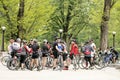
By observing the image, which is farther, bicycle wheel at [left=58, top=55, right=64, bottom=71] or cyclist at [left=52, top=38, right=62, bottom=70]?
cyclist at [left=52, top=38, right=62, bottom=70]

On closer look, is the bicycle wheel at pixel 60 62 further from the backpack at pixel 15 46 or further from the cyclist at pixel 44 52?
the backpack at pixel 15 46

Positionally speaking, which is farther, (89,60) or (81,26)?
(81,26)

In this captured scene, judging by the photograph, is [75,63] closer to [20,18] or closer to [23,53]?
[23,53]

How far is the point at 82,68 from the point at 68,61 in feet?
6.06

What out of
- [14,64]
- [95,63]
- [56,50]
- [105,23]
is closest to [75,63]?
[95,63]

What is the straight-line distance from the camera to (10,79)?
1777 cm

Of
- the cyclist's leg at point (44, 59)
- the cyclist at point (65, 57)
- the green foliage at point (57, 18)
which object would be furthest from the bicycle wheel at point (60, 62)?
the green foliage at point (57, 18)

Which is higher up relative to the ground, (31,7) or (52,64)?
(31,7)

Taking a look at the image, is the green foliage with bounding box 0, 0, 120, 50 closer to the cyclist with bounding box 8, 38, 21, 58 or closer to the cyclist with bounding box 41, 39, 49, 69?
the cyclist with bounding box 41, 39, 49, 69

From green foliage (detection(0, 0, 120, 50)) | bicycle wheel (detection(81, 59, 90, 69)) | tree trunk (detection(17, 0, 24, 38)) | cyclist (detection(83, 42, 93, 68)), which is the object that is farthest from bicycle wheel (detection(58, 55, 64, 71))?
tree trunk (detection(17, 0, 24, 38))

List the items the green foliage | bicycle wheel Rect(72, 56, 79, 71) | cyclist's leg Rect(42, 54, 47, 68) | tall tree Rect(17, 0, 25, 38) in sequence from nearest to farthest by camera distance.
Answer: cyclist's leg Rect(42, 54, 47, 68)
bicycle wheel Rect(72, 56, 79, 71)
tall tree Rect(17, 0, 25, 38)
the green foliage

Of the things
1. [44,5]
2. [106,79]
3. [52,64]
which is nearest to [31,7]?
[44,5]

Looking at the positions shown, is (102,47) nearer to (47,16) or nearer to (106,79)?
(47,16)

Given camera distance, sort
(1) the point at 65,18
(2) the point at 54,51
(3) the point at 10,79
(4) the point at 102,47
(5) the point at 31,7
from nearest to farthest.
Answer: (3) the point at 10,79
(2) the point at 54,51
(4) the point at 102,47
(5) the point at 31,7
(1) the point at 65,18
